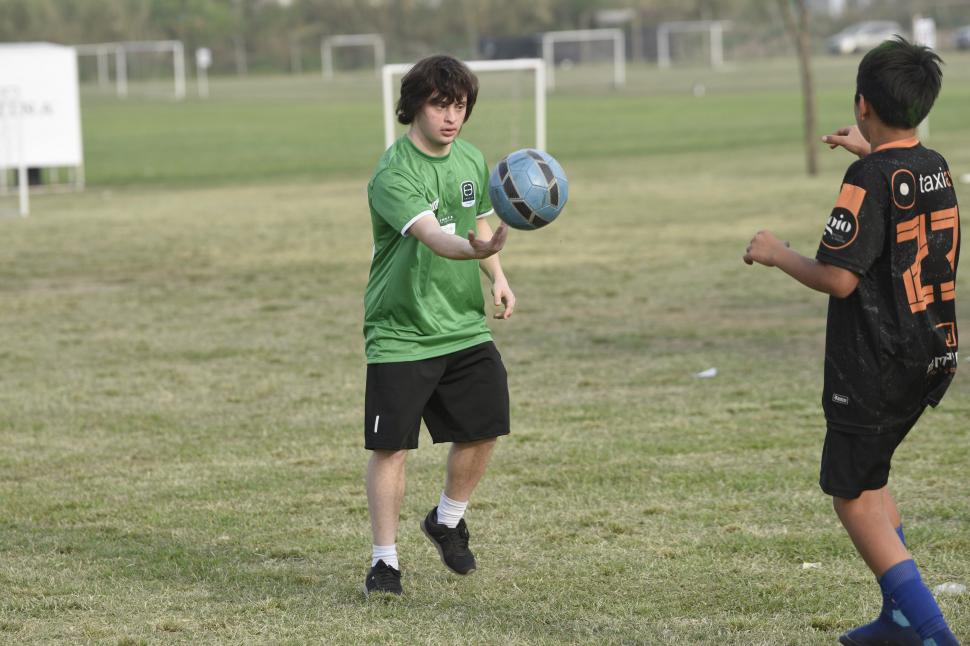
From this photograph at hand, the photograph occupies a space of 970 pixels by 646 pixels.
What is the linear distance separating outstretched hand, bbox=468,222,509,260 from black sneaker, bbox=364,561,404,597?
1.25 m

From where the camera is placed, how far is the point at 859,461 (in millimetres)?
4223

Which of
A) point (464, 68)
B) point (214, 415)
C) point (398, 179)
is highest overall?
point (464, 68)

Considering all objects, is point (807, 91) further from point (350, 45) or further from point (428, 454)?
point (350, 45)

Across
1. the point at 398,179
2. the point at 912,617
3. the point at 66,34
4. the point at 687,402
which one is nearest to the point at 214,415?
the point at 687,402

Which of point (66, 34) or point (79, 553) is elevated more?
point (66, 34)

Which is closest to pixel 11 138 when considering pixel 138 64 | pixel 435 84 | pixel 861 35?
pixel 435 84

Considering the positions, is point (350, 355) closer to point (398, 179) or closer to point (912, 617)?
point (398, 179)

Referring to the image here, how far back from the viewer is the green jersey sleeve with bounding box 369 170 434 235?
5109 mm

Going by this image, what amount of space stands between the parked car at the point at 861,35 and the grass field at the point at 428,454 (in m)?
61.8

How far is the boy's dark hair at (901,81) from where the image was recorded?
4.05m

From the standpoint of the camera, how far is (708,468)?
7160mm

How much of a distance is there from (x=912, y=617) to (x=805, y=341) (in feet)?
21.4

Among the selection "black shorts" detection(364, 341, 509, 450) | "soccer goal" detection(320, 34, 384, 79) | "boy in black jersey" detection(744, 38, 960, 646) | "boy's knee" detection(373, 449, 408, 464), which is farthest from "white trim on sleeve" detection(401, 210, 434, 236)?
"soccer goal" detection(320, 34, 384, 79)

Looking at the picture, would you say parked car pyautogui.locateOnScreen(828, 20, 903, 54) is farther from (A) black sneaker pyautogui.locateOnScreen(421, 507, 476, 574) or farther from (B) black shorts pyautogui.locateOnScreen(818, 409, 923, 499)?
(B) black shorts pyautogui.locateOnScreen(818, 409, 923, 499)
